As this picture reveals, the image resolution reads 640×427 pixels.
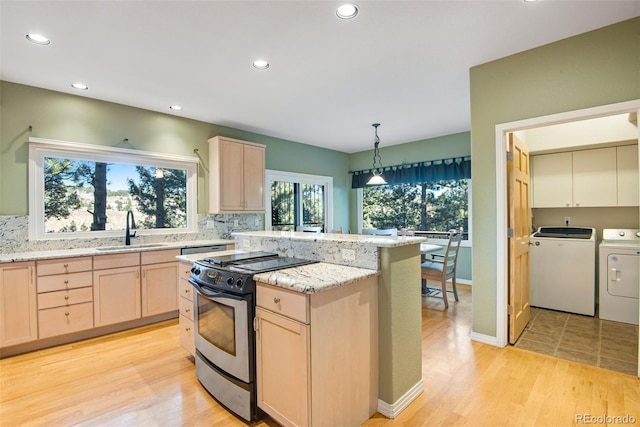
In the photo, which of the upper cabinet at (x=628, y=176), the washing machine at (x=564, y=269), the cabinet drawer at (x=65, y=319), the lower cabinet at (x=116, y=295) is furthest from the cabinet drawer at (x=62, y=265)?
the upper cabinet at (x=628, y=176)

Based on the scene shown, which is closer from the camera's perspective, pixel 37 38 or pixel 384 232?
pixel 37 38

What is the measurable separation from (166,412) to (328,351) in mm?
1235

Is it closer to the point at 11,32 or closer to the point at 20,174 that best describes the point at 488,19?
the point at 11,32

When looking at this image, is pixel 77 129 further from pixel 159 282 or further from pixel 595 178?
pixel 595 178

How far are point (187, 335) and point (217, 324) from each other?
770 mm

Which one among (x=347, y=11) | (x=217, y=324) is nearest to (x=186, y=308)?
(x=217, y=324)

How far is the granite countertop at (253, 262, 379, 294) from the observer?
1.57m

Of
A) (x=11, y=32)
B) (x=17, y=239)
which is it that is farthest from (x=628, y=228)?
(x=17, y=239)

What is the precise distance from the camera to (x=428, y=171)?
551 cm

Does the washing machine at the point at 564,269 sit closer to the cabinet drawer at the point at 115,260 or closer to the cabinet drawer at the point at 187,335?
the cabinet drawer at the point at 187,335

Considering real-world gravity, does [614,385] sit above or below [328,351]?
below

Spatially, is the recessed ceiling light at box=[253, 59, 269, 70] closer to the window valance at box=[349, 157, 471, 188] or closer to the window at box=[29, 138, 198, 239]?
the window at box=[29, 138, 198, 239]

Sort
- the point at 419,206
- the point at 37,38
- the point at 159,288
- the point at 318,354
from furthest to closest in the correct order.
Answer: the point at 419,206, the point at 159,288, the point at 37,38, the point at 318,354

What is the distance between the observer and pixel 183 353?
2846 millimetres
